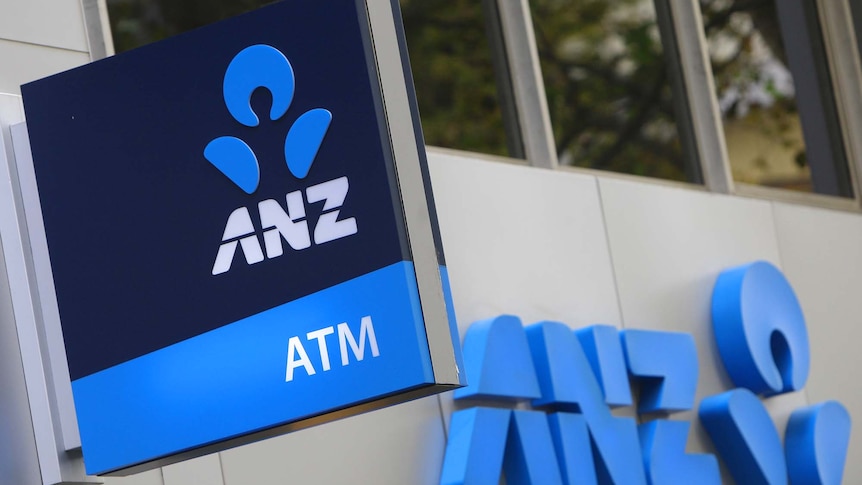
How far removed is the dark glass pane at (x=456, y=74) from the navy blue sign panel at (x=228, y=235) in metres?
2.85

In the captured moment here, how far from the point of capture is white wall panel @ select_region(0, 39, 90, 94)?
420cm

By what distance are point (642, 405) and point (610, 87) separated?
155 centimetres

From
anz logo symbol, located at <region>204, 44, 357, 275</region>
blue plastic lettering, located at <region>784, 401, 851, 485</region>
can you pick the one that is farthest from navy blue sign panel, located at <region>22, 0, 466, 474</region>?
blue plastic lettering, located at <region>784, 401, 851, 485</region>

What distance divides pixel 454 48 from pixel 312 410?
358cm

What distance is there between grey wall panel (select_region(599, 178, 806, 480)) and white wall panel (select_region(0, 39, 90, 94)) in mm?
2823

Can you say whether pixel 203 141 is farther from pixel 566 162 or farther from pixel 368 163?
pixel 566 162

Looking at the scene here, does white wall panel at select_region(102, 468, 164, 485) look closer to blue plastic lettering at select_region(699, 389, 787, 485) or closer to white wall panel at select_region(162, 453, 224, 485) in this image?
white wall panel at select_region(162, 453, 224, 485)

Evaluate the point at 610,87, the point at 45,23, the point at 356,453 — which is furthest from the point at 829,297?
the point at 45,23

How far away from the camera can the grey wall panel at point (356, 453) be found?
186 inches

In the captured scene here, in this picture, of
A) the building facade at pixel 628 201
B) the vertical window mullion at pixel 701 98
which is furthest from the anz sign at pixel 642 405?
the vertical window mullion at pixel 701 98

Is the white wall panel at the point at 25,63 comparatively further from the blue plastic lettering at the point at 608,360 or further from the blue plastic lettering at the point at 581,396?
the blue plastic lettering at the point at 608,360

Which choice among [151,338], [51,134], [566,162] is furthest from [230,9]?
[151,338]

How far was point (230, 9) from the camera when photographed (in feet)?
18.1

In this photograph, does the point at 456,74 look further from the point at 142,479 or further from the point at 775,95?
the point at 142,479
